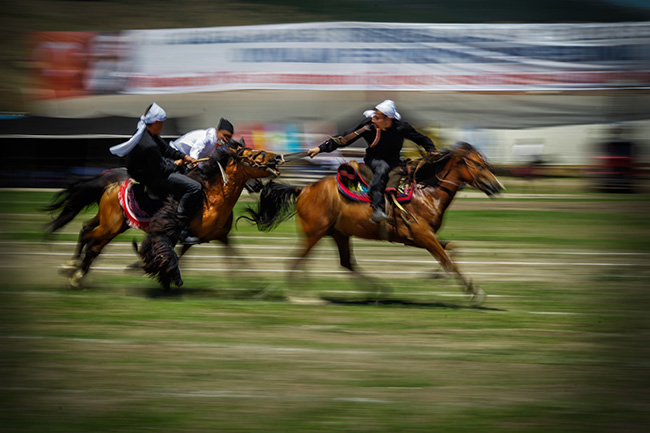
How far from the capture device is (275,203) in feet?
36.3

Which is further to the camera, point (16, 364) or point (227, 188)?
point (227, 188)

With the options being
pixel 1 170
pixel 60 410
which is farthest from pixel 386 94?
pixel 1 170

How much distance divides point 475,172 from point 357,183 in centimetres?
147

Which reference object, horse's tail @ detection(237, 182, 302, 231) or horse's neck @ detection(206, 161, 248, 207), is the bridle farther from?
horse's neck @ detection(206, 161, 248, 207)

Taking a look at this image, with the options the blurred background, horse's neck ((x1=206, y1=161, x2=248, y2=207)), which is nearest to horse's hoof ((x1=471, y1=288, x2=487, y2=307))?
horse's neck ((x1=206, y1=161, x2=248, y2=207))

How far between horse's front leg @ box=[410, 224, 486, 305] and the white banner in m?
23.2

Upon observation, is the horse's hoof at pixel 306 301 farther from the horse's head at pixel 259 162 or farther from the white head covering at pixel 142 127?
the white head covering at pixel 142 127

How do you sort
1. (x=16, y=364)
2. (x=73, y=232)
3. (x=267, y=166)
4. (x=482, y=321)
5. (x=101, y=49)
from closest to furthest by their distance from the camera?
(x=16, y=364) → (x=482, y=321) → (x=267, y=166) → (x=73, y=232) → (x=101, y=49)

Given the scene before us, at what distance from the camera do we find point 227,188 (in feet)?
34.9

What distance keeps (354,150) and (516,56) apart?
28.4 ft

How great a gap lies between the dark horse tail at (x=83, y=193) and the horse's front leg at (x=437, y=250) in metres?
4.07

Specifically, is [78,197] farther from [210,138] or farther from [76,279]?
[210,138]

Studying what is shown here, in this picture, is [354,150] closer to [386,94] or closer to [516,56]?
[386,94]

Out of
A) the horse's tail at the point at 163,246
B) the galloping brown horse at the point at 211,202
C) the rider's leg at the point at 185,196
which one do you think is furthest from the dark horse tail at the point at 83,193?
the horse's tail at the point at 163,246
